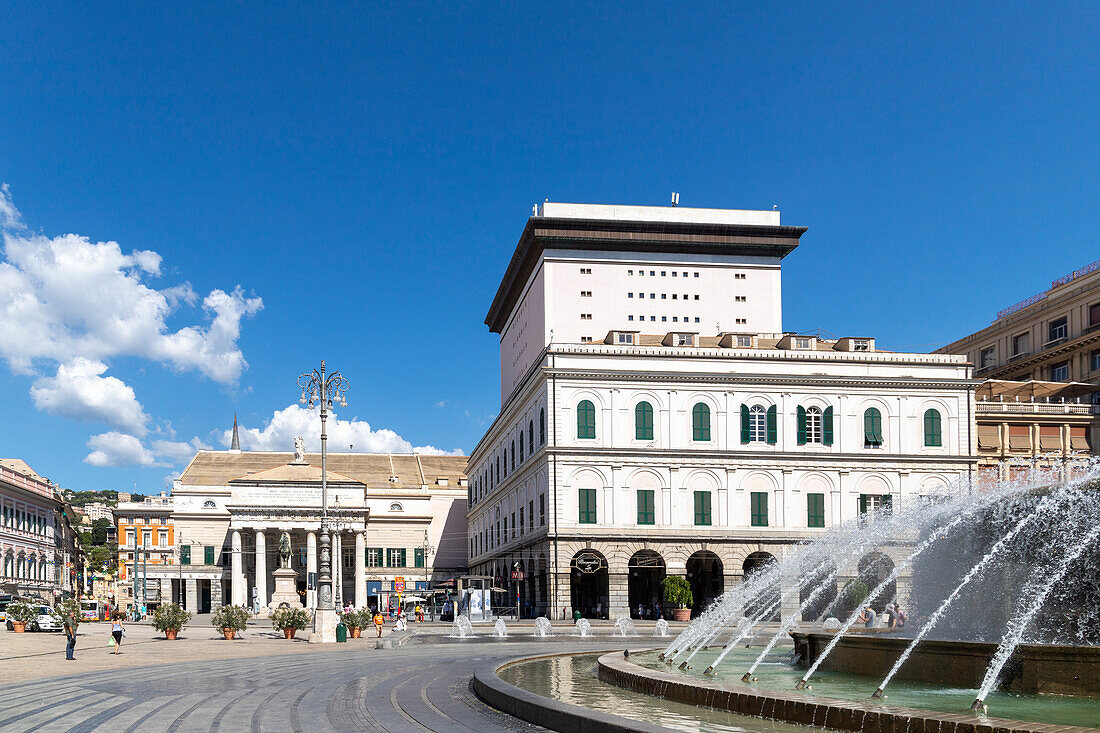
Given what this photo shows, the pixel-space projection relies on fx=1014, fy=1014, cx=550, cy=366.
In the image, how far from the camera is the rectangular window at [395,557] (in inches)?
3952

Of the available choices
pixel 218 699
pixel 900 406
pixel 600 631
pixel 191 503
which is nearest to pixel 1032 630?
pixel 218 699

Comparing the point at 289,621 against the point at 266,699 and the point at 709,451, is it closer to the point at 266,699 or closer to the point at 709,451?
the point at 266,699

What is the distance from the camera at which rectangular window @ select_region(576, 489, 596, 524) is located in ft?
174

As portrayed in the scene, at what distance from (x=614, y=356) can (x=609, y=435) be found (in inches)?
169

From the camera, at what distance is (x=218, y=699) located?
56.0 feet

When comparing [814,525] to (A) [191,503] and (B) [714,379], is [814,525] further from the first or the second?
(A) [191,503]

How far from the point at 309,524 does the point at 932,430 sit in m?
54.2

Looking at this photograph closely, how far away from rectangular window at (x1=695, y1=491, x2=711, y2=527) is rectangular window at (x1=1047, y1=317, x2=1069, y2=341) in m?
33.5

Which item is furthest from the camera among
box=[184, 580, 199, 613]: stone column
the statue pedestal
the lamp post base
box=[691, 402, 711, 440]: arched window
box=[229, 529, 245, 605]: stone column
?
box=[184, 580, 199, 613]: stone column

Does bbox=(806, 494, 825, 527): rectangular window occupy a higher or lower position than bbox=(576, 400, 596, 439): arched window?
lower

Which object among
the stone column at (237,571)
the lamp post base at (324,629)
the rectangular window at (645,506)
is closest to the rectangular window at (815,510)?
the rectangular window at (645,506)

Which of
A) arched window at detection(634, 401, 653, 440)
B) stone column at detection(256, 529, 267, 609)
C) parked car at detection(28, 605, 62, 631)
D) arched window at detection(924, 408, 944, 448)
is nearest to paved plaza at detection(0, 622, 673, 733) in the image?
parked car at detection(28, 605, 62, 631)

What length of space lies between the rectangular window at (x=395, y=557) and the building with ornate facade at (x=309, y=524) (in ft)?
0.33

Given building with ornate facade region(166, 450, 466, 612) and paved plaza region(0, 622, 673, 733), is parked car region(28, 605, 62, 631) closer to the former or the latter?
paved plaza region(0, 622, 673, 733)
